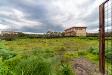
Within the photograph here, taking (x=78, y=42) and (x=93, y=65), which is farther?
(x=78, y=42)

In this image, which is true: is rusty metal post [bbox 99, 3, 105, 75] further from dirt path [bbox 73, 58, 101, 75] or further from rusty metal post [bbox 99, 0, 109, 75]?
dirt path [bbox 73, 58, 101, 75]

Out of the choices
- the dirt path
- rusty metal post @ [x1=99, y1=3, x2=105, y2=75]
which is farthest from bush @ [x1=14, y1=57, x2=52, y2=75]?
the dirt path

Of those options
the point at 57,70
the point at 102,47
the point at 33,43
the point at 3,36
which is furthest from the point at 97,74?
the point at 33,43

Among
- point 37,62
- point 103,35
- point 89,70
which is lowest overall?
point 89,70

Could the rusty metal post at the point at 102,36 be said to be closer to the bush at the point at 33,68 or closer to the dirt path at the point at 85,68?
the dirt path at the point at 85,68

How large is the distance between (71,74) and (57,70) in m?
0.28

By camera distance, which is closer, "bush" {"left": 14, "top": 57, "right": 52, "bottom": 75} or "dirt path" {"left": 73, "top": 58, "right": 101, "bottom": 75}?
"bush" {"left": 14, "top": 57, "right": 52, "bottom": 75}

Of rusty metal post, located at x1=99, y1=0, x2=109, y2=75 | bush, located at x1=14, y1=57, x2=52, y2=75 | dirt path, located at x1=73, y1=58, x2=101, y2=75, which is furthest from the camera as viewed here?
dirt path, located at x1=73, y1=58, x2=101, y2=75

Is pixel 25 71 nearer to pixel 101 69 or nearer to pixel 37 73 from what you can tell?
pixel 37 73

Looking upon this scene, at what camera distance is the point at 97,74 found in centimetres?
445

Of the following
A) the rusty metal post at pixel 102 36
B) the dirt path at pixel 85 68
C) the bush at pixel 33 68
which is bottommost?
the dirt path at pixel 85 68

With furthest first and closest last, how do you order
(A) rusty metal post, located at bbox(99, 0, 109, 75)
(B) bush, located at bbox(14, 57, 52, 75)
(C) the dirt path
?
(C) the dirt path
(A) rusty metal post, located at bbox(99, 0, 109, 75)
(B) bush, located at bbox(14, 57, 52, 75)

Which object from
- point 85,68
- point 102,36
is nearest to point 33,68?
point 102,36

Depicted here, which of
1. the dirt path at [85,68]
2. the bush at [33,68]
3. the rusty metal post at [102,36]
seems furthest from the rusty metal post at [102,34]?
the bush at [33,68]
